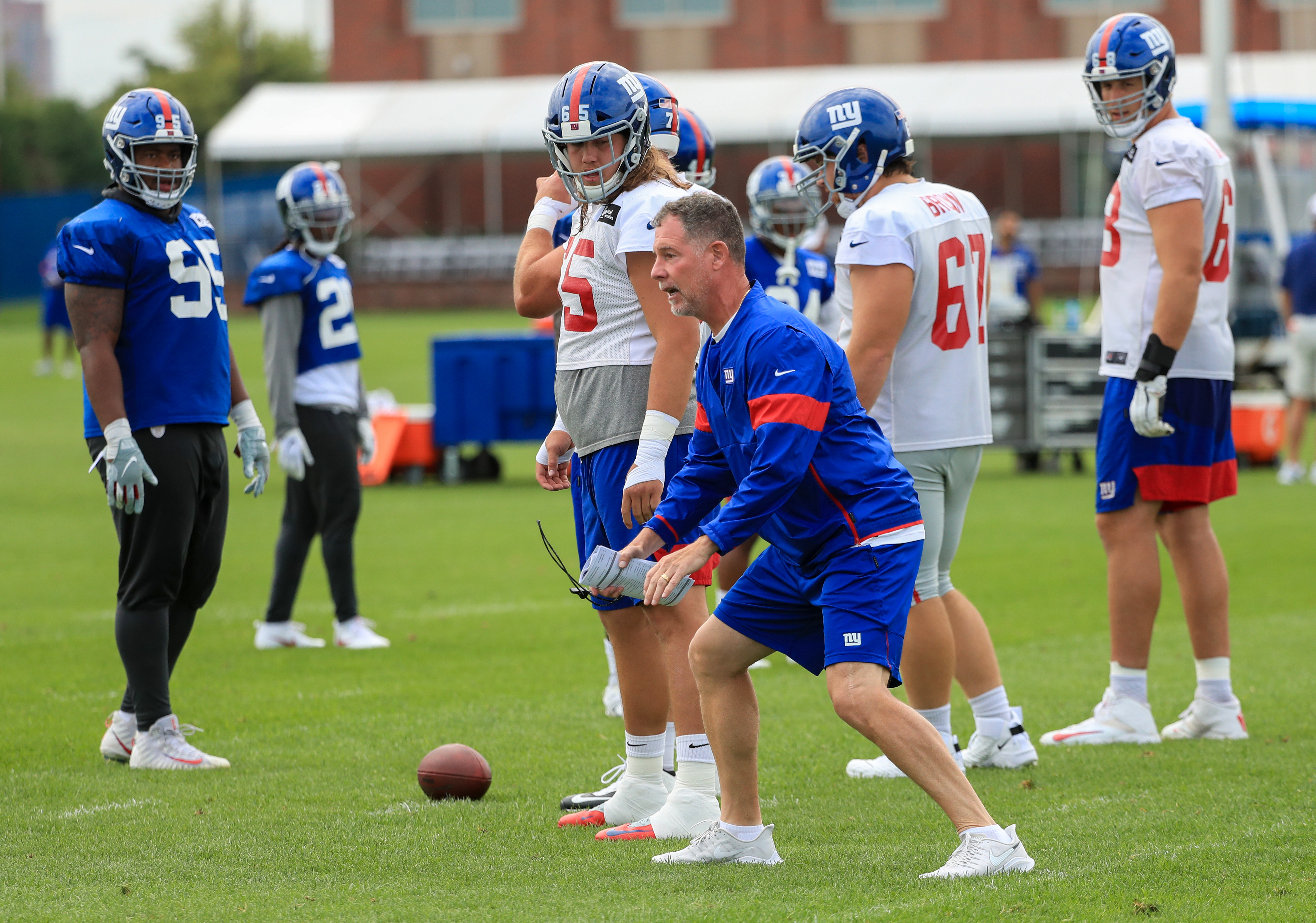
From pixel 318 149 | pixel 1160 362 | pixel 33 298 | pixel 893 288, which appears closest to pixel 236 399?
pixel 893 288

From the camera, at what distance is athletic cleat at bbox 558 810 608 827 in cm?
504

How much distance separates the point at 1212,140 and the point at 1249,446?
10905 mm

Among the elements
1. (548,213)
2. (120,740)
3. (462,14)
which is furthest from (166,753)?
(462,14)

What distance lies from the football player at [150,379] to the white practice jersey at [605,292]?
168 cm

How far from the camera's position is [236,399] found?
21.2ft

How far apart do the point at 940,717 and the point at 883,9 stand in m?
Result: 44.5

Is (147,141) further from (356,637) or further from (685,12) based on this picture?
(685,12)

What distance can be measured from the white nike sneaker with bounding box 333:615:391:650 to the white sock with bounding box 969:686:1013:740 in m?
3.74

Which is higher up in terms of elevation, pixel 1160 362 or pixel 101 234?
pixel 101 234

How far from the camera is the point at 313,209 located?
331 inches

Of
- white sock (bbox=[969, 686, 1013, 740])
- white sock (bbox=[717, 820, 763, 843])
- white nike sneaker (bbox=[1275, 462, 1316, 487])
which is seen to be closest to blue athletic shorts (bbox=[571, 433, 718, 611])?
white sock (bbox=[717, 820, 763, 843])

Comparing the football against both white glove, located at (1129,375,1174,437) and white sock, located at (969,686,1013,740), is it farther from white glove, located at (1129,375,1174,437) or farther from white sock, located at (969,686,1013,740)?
white glove, located at (1129,375,1174,437)

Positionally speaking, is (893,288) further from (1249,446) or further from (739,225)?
(1249,446)

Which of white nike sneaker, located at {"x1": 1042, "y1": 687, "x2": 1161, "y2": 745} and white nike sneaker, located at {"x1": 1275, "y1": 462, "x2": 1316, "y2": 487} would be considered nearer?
white nike sneaker, located at {"x1": 1042, "y1": 687, "x2": 1161, "y2": 745}
